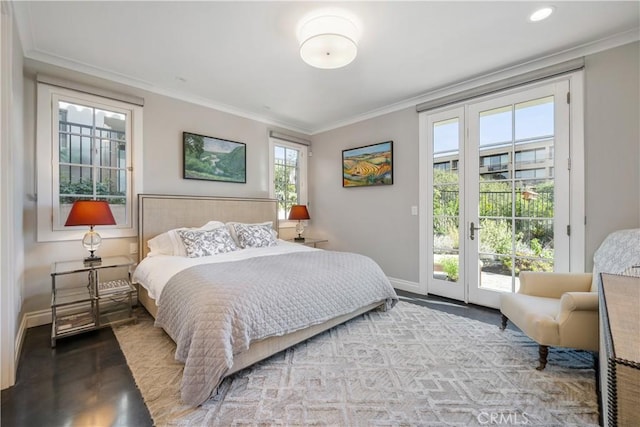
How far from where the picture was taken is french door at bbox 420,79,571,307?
8.53 ft

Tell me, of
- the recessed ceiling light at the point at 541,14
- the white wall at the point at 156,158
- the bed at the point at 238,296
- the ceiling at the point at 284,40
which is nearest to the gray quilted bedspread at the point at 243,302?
the bed at the point at 238,296

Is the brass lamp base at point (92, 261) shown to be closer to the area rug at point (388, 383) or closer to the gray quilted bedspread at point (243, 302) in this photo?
the area rug at point (388, 383)

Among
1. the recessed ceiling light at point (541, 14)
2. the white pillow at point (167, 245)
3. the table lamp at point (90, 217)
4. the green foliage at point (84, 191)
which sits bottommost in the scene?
the white pillow at point (167, 245)

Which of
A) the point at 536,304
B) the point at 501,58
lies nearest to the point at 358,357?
the point at 536,304

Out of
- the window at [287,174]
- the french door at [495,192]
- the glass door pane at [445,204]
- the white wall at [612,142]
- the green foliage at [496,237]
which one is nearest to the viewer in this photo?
the white wall at [612,142]

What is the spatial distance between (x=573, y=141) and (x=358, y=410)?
2.92 metres

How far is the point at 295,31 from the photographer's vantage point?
221 cm

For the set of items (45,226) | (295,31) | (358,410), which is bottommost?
(358,410)

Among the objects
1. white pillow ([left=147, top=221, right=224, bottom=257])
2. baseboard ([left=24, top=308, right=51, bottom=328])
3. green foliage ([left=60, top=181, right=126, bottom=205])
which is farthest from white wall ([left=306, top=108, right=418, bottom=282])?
baseboard ([left=24, top=308, right=51, bottom=328])

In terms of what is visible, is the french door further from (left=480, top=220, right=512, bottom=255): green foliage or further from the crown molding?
the crown molding

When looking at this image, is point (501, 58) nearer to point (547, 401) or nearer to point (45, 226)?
point (547, 401)

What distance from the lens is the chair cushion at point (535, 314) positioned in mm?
1817

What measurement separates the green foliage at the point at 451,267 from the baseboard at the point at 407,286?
16.7 inches

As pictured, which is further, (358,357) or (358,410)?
(358,357)
